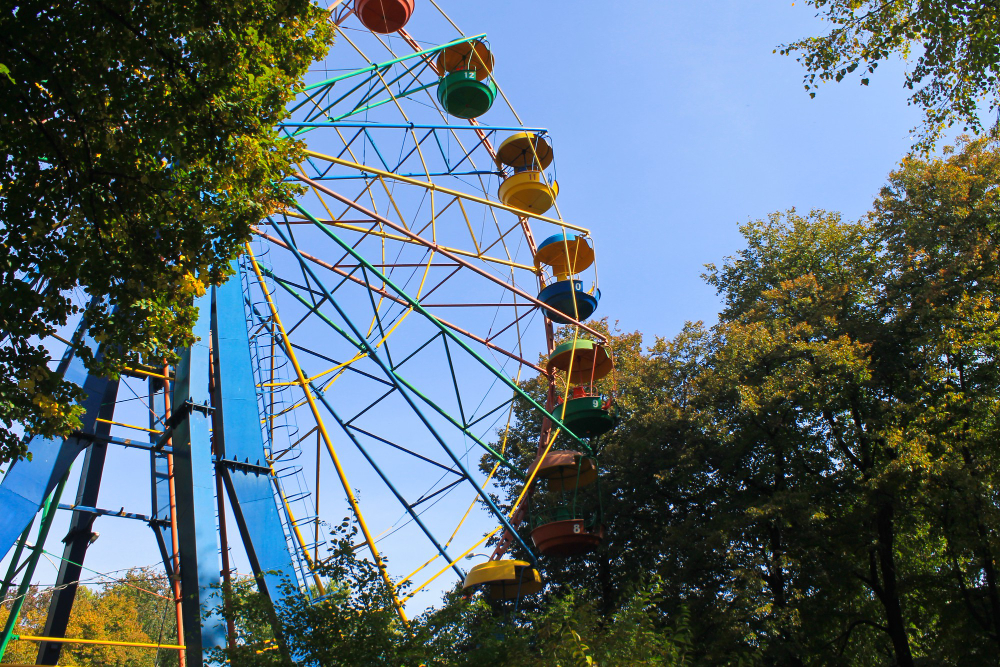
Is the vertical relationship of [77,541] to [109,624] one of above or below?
below

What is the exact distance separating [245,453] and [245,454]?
15 mm

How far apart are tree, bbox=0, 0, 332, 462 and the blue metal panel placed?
8.48 ft

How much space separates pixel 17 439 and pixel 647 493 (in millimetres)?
16368

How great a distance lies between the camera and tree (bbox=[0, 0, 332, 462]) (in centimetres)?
768

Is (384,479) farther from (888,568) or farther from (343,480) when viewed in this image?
(888,568)

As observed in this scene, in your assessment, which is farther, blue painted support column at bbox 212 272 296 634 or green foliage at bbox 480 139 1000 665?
green foliage at bbox 480 139 1000 665

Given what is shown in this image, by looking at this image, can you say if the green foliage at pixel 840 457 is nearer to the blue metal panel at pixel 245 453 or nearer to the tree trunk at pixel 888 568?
the tree trunk at pixel 888 568

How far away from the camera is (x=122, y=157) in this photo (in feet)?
26.8

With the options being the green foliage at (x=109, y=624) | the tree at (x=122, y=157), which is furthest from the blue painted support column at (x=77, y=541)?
the green foliage at (x=109, y=624)

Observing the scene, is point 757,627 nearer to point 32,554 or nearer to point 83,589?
point 32,554

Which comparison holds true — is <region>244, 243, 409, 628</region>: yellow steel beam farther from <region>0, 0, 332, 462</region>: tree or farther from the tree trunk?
the tree trunk

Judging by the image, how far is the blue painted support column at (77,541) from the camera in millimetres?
12484

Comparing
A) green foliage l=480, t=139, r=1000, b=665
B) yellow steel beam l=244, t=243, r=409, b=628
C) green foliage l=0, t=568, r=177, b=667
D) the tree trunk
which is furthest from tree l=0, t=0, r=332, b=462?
green foliage l=0, t=568, r=177, b=667

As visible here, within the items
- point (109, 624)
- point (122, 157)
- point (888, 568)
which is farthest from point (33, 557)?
point (109, 624)
